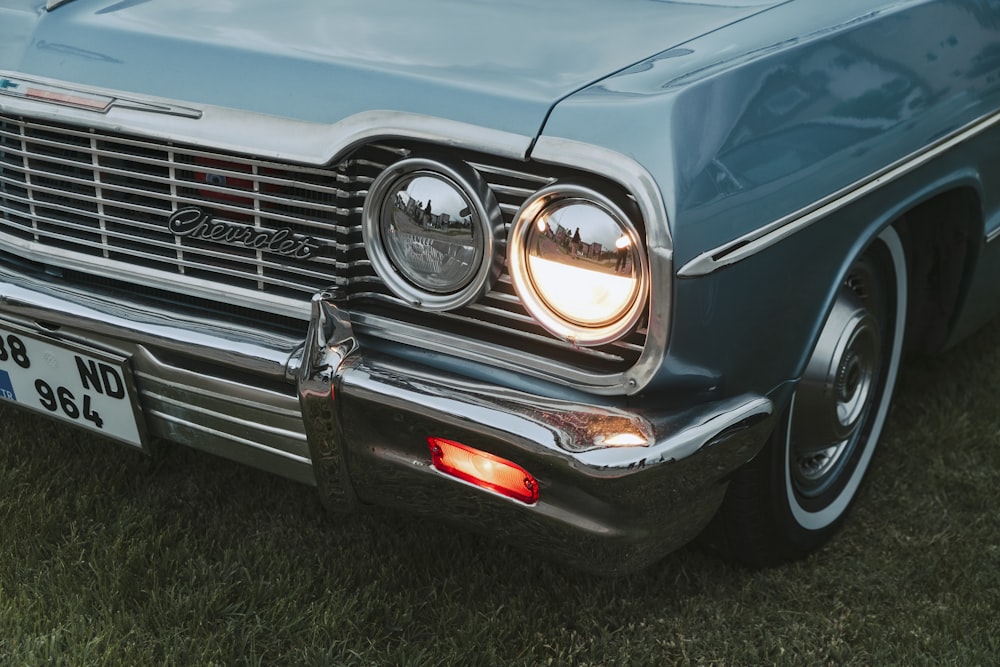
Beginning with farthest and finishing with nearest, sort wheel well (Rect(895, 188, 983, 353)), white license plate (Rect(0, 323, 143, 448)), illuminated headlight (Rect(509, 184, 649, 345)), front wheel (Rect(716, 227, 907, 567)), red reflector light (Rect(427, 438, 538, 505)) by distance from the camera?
wheel well (Rect(895, 188, 983, 353)) < front wheel (Rect(716, 227, 907, 567)) < white license plate (Rect(0, 323, 143, 448)) < red reflector light (Rect(427, 438, 538, 505)) < illuminated headlight (Rect(509, 184, 649, 345))

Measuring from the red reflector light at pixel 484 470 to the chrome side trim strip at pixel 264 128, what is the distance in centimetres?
48

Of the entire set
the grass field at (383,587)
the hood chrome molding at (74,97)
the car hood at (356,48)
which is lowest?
the grass field at (383,587)

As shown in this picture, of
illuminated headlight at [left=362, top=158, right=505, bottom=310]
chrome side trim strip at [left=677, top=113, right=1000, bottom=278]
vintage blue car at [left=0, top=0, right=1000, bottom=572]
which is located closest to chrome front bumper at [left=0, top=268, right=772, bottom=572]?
vintage blue car at [left=0, top=0, right=1000, bottom=572]

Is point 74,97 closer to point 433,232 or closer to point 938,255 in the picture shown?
point 433,232

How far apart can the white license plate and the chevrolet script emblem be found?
10.7 inches

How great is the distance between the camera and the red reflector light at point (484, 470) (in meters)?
1.78

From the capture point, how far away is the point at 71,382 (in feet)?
6.97

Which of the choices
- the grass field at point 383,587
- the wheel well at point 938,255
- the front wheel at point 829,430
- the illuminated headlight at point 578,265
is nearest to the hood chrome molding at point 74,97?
the illuminated headlight at point 578,265

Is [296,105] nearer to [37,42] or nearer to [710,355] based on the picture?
[37,42]

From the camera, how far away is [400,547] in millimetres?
2416

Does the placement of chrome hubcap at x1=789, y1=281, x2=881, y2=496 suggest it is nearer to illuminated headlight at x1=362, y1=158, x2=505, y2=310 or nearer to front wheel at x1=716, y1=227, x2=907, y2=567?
front wheel at x1=716, y1=227, x2=907, y2=567

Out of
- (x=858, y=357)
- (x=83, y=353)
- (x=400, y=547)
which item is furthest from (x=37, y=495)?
(x=858, y=357)

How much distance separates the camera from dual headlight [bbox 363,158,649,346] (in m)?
1.67

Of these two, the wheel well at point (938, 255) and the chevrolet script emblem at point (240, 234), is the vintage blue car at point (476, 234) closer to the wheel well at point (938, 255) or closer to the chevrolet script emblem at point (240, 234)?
the chevrolet script emblem at point (240, 234)
